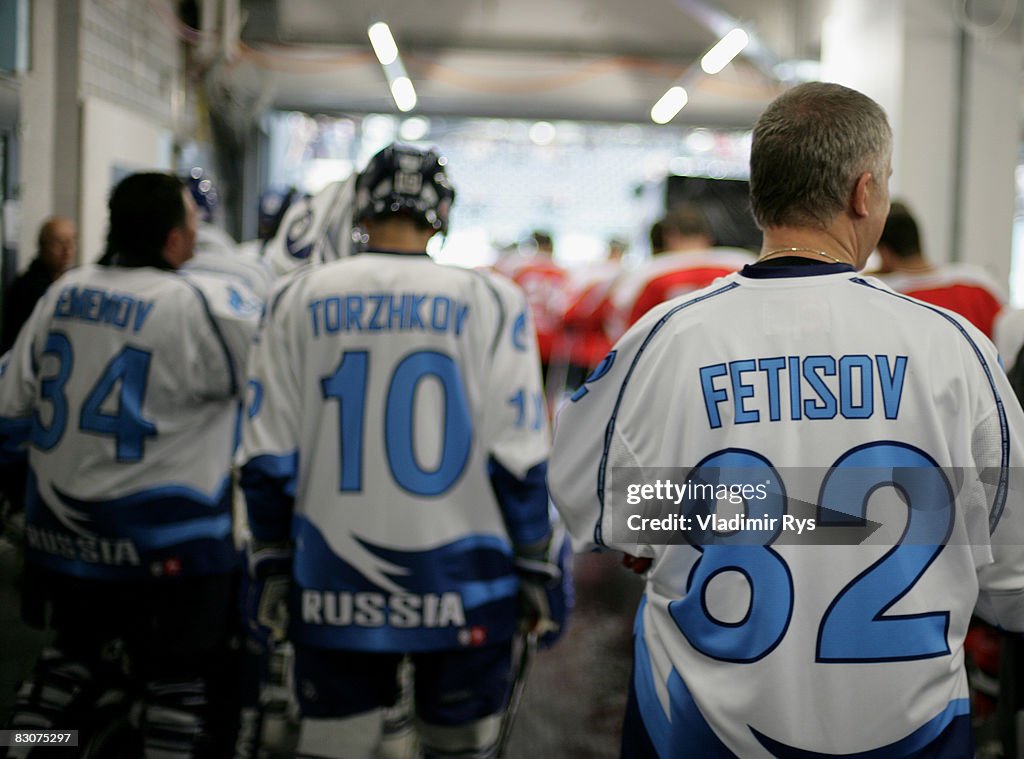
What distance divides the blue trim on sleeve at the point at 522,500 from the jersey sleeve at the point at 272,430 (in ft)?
1.33

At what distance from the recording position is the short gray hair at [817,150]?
139cm

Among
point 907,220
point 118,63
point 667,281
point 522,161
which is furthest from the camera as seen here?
point 522,161

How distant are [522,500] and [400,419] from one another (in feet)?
0.95

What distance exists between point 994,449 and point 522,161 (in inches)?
644

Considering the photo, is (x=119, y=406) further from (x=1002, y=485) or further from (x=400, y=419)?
(x=1002, y=485)

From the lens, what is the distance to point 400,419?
2.05 m

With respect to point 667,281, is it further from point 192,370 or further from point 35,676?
point 35,676

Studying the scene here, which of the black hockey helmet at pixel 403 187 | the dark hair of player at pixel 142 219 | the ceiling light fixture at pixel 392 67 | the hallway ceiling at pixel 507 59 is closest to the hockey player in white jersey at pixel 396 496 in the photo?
the black hockey helmet at pixel 403 187

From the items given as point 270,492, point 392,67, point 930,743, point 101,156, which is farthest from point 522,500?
point 392,67

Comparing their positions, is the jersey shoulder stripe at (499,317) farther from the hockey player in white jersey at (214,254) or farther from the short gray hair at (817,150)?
the hockey player in white jersey at (214,254)

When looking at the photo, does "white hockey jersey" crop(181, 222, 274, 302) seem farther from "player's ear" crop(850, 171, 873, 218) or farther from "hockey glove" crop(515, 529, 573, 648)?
"player's ear" crop(850, 171, 873, 218)

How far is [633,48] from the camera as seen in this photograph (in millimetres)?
11828

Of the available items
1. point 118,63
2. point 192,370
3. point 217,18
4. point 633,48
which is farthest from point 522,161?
point 192,370

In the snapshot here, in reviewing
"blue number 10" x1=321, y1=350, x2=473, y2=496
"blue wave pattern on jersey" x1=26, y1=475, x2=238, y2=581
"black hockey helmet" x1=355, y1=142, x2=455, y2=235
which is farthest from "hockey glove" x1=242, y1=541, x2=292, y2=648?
"black hockey helmet" x1=355, y1=142, x2=455, y2=235
